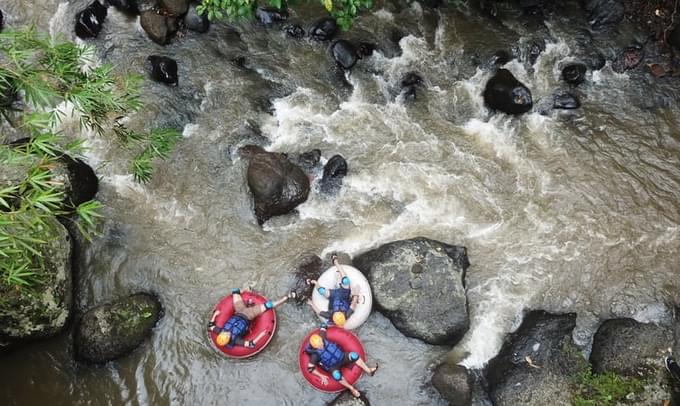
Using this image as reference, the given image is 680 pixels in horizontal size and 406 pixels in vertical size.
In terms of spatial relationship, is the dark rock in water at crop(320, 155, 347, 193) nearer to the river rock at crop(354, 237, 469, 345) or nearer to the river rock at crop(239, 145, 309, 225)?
the river rock at crop(239, 145, 309, 225)

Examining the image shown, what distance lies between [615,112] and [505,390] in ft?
19.5

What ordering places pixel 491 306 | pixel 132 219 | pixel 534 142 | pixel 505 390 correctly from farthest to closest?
pixel 534 142, pixel 132 219, pixel 491 306, pixel 505 390

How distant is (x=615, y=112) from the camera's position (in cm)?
1027

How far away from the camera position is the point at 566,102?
34.0 feet

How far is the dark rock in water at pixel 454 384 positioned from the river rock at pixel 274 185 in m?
3.79

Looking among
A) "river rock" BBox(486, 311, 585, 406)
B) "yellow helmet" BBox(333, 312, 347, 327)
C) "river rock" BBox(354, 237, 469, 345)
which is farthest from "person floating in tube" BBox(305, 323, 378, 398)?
"river rock" BBox(486, 311, 585, 406)

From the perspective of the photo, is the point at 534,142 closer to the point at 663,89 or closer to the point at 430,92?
the point at 430,92

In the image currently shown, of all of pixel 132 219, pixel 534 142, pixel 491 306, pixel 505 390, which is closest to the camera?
pixel 505 390

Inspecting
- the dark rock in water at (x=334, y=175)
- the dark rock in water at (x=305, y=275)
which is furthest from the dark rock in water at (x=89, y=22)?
the dark rock in water at (x=305, y=275)

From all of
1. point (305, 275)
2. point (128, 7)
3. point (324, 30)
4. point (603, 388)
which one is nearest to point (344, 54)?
point (324, 30)

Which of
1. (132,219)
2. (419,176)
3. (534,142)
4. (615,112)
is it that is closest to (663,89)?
(615,112)

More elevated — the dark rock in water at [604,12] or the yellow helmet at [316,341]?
the dark rock in water at [604,12]

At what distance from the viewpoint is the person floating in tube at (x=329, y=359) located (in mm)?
7965

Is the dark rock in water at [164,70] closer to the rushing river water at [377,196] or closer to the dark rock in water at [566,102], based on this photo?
the rushing river water at [377,196]
